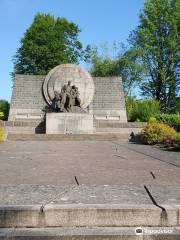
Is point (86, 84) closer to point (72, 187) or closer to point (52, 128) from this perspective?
point (52, 128)

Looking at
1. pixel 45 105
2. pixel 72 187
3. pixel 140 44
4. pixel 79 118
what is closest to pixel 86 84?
pixel 45 105

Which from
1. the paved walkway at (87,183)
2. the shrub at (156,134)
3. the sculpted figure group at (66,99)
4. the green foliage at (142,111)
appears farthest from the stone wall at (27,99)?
the paved walkway at (87,183)

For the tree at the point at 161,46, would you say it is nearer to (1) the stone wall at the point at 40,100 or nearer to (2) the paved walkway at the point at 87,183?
Result: (1) the stone wall at the point at 40,100

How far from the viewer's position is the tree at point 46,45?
1770 inches

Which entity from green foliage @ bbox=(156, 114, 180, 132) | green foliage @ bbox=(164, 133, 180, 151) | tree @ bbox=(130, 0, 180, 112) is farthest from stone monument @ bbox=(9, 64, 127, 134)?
tree @ bbox=(130, 0, 180, 112)

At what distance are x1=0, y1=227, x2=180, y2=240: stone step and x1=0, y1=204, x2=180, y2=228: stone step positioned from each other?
2.5 inches

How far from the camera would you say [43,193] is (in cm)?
427

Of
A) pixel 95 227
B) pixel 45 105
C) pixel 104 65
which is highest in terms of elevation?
pixel 104 65

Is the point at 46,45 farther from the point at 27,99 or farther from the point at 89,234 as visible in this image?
the point at 89,234

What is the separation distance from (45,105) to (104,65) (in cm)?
1624

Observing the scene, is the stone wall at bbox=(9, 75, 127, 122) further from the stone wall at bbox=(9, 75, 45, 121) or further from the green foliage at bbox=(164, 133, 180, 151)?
the green foliage at bbox=(164, 133, 180, 151)

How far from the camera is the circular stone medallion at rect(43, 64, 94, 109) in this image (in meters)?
27.5

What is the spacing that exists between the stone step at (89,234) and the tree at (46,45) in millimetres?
42145

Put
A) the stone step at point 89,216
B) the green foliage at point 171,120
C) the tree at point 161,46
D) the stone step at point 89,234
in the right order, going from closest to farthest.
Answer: the stone step at point 89,234 < the stone step at point 89,216 < the green foliage at point 171,120 < the tree at point 161,46
